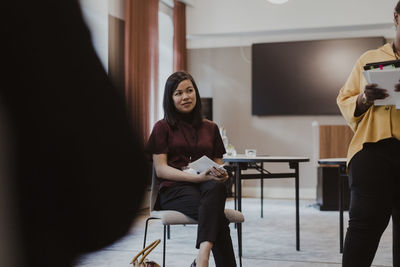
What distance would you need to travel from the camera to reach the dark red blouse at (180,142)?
2.53m

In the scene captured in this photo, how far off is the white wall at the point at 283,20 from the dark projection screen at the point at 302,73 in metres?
0.17

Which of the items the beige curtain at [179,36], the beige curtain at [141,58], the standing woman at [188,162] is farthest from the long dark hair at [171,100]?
the beige curtain at [179,36]

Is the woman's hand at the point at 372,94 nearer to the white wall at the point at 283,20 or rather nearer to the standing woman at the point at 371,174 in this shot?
the standing woman at the point at 371,174

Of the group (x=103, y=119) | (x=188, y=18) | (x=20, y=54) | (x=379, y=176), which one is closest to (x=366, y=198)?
(x=379, y=176)

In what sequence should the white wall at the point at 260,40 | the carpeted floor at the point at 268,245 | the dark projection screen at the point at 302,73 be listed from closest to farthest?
1. the carpeted floor at the point at 268,245
2. the white wall at the point at 260,40
3. the dark projection screen at the point at 302,73

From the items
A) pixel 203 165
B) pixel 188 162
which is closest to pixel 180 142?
pixel 188 162

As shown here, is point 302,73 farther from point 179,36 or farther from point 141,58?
point 141,58

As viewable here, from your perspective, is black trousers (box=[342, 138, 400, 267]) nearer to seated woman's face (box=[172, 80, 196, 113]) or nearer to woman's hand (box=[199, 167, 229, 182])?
woman's hand (box=[199, 167, 229, 182])

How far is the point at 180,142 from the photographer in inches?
100.0

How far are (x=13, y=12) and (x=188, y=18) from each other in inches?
244

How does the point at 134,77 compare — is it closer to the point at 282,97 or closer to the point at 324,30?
the point at 282,97

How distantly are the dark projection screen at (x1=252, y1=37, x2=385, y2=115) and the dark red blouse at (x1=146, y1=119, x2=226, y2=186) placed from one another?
439cm

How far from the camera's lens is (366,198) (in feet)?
5.66

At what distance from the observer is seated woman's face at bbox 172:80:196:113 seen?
2568 millimetres
